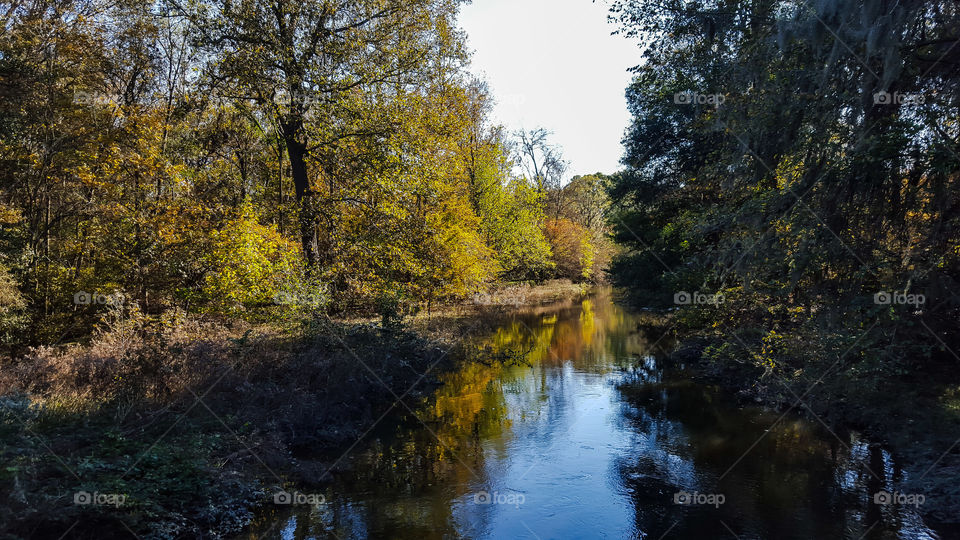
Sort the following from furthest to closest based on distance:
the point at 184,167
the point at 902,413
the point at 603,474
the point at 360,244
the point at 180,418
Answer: the point at 184,167
the point at 360,244
the point at 902,413
the point at 603,474
the point at 180,418

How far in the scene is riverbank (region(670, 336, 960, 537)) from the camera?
736cm

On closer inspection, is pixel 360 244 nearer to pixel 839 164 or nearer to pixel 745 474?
pixel 745 474

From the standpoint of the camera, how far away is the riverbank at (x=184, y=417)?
613cm

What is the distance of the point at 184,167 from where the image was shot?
15938 mm

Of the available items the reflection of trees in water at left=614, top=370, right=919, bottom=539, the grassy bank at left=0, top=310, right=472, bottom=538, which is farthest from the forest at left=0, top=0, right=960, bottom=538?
the reflection of trees in water at left=614, top=370, right=919, bottom=539

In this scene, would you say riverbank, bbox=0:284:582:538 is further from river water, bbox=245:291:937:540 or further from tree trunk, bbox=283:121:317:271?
tree trunk, bbox=283:121:317:271

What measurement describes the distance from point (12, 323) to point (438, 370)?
416 inches

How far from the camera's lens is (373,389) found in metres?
12.6

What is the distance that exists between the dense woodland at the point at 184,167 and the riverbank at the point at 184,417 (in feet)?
5.96

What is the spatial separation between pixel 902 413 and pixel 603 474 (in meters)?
5.58

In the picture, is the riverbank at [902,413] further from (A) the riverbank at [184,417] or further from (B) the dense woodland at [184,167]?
(B) the dense woodland at [184,167]

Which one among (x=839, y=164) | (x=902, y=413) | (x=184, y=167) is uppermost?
(x=184, y=167)

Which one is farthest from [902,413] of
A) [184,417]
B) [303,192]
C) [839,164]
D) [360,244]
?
[303,192]

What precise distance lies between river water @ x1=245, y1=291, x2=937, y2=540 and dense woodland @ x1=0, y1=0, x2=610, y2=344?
17.3 ft
